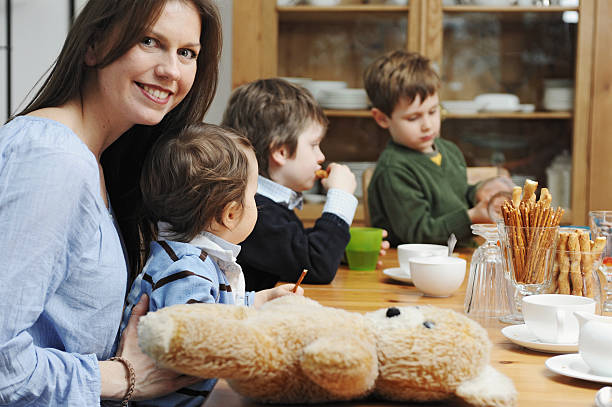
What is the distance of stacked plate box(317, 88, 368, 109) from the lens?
3330 millimetres

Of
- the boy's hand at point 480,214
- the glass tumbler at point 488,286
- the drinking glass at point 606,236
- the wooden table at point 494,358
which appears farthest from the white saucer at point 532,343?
the boy's hand at point 480,214

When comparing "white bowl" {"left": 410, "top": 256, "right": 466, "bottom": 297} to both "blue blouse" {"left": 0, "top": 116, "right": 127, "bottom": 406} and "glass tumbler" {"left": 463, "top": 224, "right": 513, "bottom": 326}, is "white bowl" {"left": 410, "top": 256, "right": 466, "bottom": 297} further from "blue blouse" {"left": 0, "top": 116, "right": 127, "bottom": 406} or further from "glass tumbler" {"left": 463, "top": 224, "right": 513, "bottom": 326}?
"blue blouse" {"left": 0, "top": 116, "right": 127, "bottom": 406}

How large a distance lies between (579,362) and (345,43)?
104 inches

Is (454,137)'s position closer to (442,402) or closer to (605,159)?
(605,159)

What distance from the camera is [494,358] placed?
Answer: 0.96m

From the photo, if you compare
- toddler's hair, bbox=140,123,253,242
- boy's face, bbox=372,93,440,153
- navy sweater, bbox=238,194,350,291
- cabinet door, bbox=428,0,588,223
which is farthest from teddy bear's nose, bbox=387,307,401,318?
cabinet door, bbox=428,0,588,223

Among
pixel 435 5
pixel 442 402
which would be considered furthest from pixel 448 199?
pixel 442 402

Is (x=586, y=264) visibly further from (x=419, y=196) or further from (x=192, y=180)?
(x=419, y=196)

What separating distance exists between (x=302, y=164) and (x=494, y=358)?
2.98 ft

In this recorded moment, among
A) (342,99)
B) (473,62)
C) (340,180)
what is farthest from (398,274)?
(473,62)

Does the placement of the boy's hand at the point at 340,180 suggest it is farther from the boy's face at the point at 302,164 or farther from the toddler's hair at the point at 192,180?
the toddler's hair at the point at 192,180

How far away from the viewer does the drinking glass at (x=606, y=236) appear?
121 centimetres

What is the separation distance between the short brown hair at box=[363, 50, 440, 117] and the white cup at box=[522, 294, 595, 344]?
1.44 meters

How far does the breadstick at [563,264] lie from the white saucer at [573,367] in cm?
22
